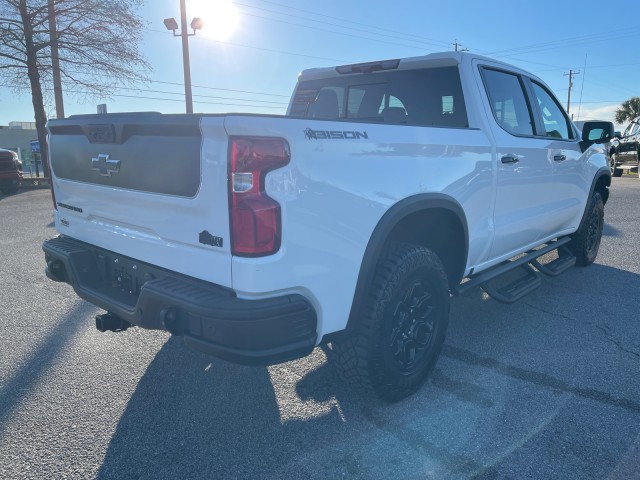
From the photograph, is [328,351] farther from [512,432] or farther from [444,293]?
[512,432]

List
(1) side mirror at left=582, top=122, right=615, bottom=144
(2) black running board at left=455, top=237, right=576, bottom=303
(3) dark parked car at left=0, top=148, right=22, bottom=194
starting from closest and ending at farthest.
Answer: (2) black running board at left=455, top=237, right=576, bottom=303
(1) side mirror at left=582, top=122, right=615, bottom=144
(3) dark parked car at left=0, top=148, right=22, bottom=194

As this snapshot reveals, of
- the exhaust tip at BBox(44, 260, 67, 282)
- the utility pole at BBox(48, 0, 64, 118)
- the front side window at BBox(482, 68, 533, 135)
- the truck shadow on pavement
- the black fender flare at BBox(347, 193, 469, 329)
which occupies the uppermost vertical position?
the utility pole at BBox(48, 0, 64, 118)

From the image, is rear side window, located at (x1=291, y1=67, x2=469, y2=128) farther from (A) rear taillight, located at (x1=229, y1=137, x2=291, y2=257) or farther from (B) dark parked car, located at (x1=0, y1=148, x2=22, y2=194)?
(B) dark parked car, located at (x1=0, y1=148, x2=22, y2=194)

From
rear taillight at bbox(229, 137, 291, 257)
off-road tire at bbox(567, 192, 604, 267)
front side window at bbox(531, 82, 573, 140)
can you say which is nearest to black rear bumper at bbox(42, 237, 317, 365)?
rear taillight at bbox(229, 137, 291, 257)

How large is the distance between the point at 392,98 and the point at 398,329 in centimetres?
197

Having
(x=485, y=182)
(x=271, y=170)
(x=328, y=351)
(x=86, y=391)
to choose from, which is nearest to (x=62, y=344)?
(x=86, y=391)

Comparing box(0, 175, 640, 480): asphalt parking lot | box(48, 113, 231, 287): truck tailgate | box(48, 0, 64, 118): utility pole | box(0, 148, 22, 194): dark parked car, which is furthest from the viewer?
box(48, 0, 64, 118): utility pole

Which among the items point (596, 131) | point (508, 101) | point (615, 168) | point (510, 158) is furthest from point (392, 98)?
point (615, 168)

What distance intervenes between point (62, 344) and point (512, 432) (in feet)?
10.3

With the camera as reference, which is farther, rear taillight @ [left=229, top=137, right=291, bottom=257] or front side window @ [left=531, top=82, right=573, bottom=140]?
front side window @ [left=531, top=82, right=573, bottom=140]

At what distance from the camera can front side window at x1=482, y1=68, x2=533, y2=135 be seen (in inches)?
150

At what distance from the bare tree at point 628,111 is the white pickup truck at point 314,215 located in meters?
42.1

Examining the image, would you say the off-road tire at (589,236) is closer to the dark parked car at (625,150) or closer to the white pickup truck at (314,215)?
the white pickup truck at (314,215)

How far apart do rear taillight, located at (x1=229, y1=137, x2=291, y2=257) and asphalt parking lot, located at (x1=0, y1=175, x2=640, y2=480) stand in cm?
112
